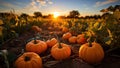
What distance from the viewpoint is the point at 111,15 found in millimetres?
3023

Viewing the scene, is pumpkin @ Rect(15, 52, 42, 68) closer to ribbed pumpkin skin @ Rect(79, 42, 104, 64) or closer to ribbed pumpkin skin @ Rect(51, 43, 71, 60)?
ribbed pumpkin skin @ Rect(51, 43, 71, 60)

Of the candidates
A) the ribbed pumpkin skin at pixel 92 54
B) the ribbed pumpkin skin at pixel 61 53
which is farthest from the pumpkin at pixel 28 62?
the ribbed pumpkin skin at pixel 92 54

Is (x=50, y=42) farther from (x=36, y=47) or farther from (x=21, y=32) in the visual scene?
(x=21, y=32)

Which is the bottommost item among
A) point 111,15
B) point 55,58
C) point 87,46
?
point 55,58

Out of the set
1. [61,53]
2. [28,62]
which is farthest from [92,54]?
[28,62]

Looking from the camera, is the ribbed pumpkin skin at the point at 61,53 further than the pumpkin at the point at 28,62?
Yes

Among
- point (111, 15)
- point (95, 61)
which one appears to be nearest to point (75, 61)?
point (95, 61)

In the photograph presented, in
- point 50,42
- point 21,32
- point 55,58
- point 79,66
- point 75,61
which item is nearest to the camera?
point 79,66

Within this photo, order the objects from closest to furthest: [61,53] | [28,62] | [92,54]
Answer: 1. [28,62]
2. [92,54]
3. [61,53]

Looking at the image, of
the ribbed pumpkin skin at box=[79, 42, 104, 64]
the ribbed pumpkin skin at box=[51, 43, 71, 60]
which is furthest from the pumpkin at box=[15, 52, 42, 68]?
the ribbed pumpkin skin at box=[79, 42, 104, 64]

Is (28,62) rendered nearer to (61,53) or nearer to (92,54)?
(61,53)

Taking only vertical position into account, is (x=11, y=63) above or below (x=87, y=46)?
below

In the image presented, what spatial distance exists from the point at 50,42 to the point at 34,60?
1.64m

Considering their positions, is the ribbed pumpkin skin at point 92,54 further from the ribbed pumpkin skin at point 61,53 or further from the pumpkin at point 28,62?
the pumpkin at point 28,62
